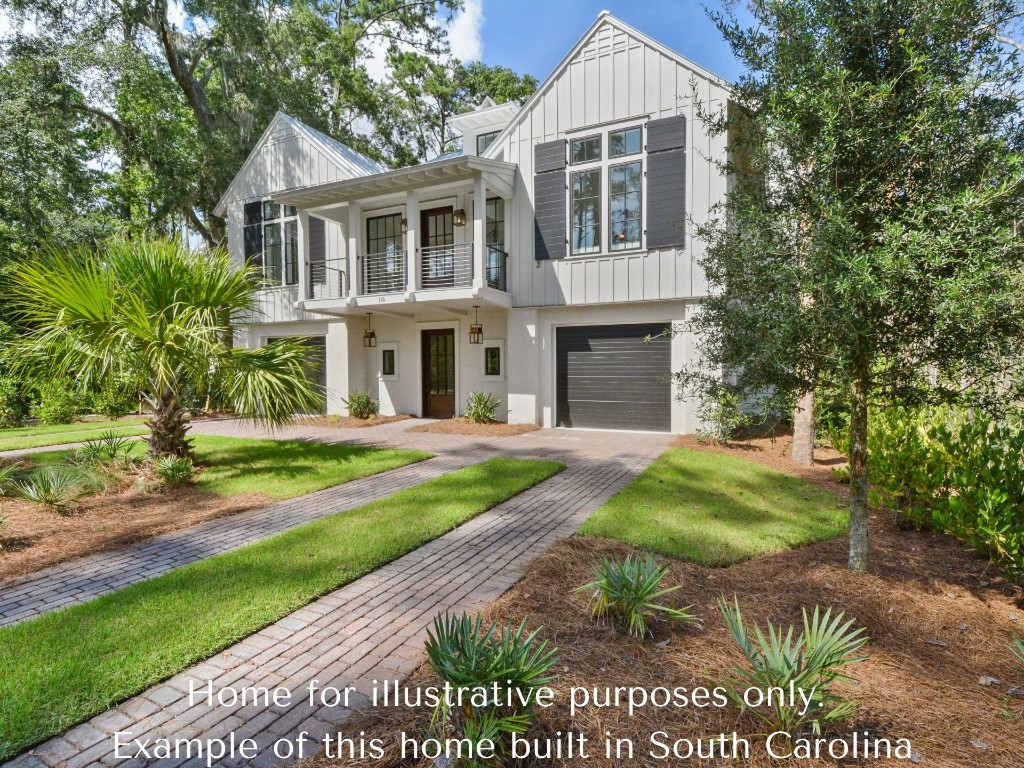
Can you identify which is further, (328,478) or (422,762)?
(328,478)

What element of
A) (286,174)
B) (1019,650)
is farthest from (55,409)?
(1019,650)

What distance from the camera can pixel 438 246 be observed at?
13.4 meters

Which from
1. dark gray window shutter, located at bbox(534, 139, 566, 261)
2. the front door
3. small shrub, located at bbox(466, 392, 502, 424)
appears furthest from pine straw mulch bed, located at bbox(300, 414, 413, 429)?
dark gray window shutter, located at bbox(534, 139, 566, 261)

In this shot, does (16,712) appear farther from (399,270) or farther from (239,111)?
(239,111)

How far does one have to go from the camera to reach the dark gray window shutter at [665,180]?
10844 mm

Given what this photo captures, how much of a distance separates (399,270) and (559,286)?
4779 millimetres

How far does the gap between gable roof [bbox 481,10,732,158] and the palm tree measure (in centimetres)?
822

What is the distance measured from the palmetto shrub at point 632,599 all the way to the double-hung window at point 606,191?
951 centimetres

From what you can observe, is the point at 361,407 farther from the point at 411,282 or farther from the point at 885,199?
the point at 885,199

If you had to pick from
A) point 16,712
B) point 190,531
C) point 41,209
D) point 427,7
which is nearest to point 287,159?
point 41,209

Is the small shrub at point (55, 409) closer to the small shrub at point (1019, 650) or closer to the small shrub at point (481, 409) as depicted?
the small shrub at point (481, 409)

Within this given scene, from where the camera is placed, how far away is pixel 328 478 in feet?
23.4

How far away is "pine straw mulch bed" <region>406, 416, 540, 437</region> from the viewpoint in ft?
37.6

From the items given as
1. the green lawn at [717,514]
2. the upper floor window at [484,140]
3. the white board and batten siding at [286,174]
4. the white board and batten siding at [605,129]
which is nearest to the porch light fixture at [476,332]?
the white board and batten siding at [605,129]
